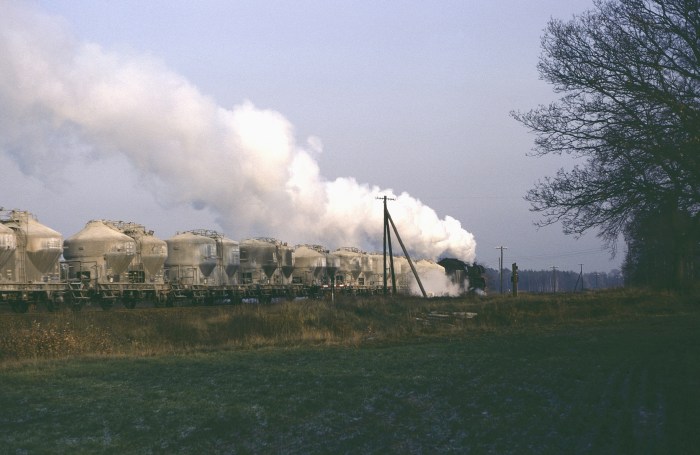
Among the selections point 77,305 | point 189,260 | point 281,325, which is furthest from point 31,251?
point 281,325

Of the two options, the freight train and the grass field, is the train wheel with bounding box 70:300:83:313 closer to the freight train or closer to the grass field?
the freight train

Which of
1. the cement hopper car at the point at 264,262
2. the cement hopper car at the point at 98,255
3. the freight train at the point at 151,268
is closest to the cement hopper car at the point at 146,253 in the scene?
the freight train at the point at 151,268

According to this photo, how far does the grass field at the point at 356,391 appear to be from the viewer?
28.3ft

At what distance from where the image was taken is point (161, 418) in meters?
10.1

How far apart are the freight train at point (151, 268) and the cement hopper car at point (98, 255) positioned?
0.19 ft

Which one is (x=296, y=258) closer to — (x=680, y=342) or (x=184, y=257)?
(x=184, y=257)

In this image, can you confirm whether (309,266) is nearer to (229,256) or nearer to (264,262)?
(264,262)

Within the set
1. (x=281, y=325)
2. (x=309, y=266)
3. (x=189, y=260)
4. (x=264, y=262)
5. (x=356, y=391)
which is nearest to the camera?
(x=356, y=391)

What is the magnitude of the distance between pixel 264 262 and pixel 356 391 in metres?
49.0

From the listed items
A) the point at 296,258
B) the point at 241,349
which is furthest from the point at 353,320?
the point at 296,258

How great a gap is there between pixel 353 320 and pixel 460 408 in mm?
18232

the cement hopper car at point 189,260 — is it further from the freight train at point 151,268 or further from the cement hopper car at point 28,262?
the cement hopper car at point 28,262

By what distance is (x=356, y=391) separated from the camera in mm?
11578

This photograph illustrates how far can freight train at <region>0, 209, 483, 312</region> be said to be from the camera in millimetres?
36688
